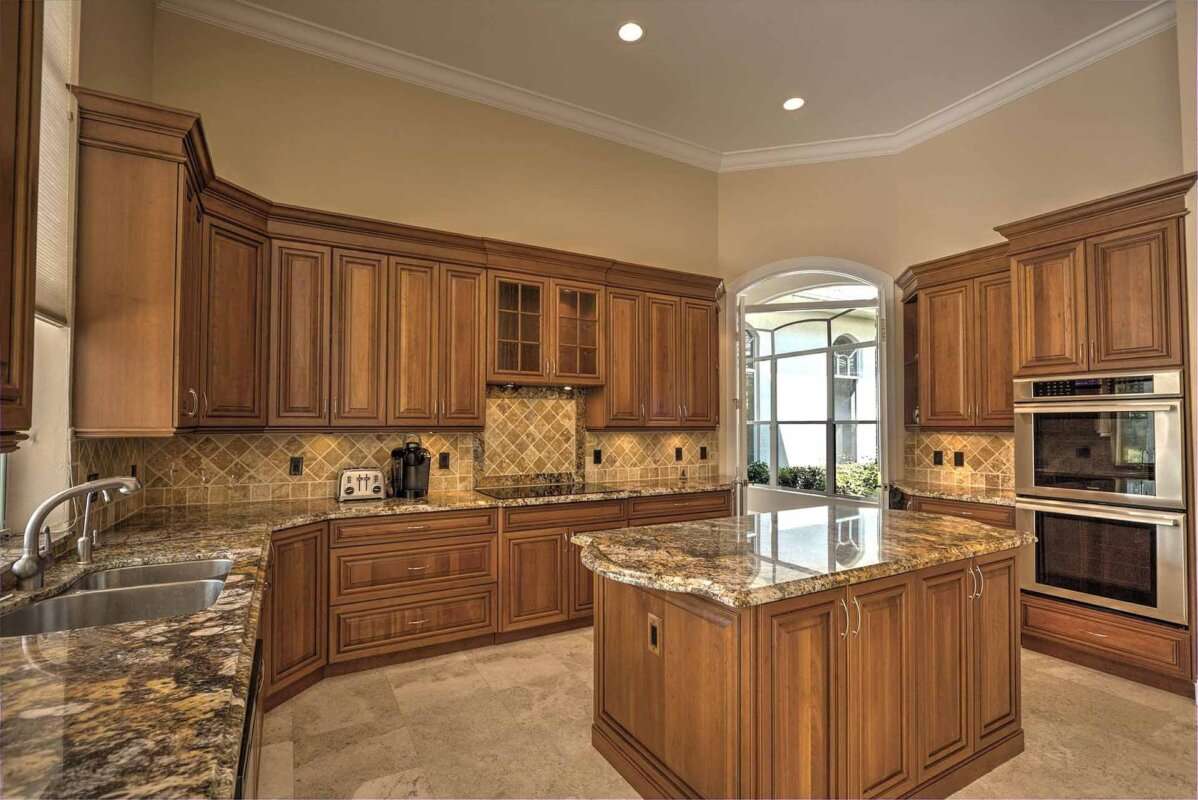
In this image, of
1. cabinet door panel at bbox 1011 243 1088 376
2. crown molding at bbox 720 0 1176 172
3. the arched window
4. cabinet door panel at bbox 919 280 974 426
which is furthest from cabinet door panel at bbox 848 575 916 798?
crown molding at bbox 720 0 1176 172

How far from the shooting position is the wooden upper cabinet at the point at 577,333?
167 inches

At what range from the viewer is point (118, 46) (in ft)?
9.00

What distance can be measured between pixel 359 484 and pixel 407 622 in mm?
868

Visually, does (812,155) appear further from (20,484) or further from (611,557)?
(20,484)

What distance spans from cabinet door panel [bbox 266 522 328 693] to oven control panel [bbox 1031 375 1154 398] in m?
4.25

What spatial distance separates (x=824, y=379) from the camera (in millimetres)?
5723

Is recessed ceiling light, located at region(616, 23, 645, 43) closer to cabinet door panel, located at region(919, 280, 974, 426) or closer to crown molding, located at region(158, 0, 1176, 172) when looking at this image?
crown molding, located at region(158, 0, 1176, 172)

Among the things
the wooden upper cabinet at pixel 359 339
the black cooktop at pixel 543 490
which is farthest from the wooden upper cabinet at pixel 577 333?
the wooden upper cabinet at pixel 359 339

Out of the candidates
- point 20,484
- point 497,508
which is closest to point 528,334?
point 497,508

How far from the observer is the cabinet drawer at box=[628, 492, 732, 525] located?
414cm

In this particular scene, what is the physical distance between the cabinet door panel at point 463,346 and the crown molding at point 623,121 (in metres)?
1.51

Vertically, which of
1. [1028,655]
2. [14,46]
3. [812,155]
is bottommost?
[1028,655]

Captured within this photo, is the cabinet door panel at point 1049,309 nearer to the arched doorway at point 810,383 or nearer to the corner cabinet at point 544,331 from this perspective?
the arched doorway at point 810,383

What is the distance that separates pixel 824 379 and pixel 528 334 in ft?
10.4
